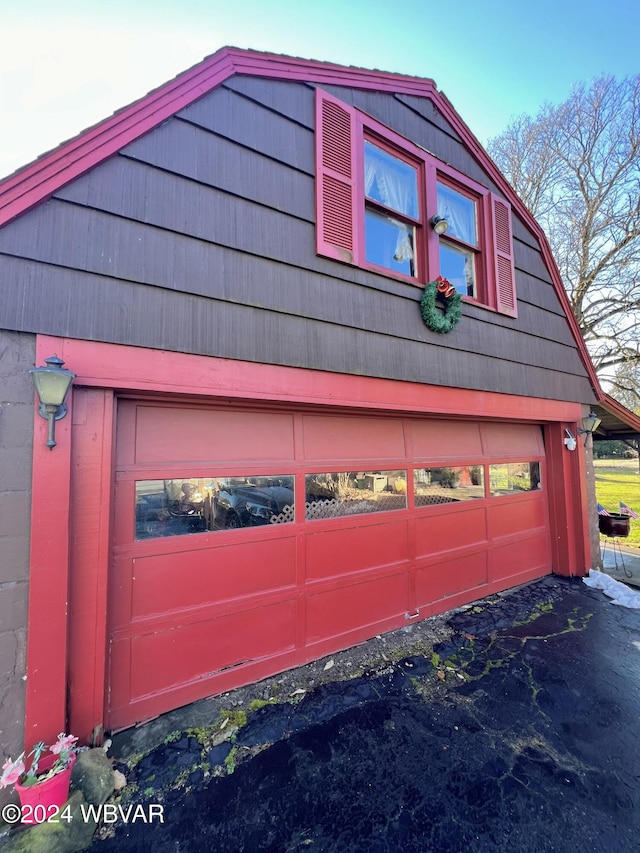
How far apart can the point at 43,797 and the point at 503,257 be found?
20.0 feet

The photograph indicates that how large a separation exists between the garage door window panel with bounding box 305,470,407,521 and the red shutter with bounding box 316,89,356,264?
A: 199cm

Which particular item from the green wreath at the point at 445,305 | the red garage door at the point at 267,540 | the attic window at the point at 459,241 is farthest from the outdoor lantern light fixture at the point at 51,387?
the attic window at the point at 459,241

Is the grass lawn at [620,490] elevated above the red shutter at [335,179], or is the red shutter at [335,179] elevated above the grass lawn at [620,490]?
the red shutter at [335,179]

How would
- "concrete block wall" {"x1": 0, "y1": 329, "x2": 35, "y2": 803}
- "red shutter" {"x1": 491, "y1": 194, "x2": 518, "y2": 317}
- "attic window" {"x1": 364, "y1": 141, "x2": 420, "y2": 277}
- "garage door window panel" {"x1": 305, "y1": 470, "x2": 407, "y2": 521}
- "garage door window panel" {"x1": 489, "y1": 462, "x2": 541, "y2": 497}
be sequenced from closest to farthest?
1. "concrete block wall" {"x1": 0, "y1": 329, "x2": 35, "y2": 803}
2. "garage door window panel" {"x1": 305, "y1": 470, "x2": 407, "y2": 521}
3. "attic window" {"x1": 364, "y1": 141, "x2": 420, "y2": 277}
4. "red shutter" {"x1": 491, "y1": 194, "x2": 518, "y2": 317}
5. "garage door window panel" {"x1": 489, "y1": 462, "x2": 541, "y2": 497}

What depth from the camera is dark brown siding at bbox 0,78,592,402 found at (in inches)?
81.2

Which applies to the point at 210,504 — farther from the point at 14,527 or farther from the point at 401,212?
the point at 401,212

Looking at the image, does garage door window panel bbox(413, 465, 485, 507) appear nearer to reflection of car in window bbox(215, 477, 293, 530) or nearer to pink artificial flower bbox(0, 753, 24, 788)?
reflection of car in window bbox(215, 477, 293, 530)

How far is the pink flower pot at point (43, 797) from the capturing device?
5.29 ft

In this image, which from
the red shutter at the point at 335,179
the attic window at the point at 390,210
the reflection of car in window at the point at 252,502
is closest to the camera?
the reflection of car in window at the point at 252,502

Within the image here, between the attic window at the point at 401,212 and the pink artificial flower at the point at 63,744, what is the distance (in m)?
3.57

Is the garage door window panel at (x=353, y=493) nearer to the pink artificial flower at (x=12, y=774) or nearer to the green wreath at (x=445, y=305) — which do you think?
the green wreath at (x=445, y=305)

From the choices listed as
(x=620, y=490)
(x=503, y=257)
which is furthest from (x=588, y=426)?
(x=620, y=490)

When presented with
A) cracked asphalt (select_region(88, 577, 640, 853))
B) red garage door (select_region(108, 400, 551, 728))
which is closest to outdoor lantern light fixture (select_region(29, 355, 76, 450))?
red garage door (select_region(108, 400, 551, 728))

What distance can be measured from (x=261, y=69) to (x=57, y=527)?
3705 mm
